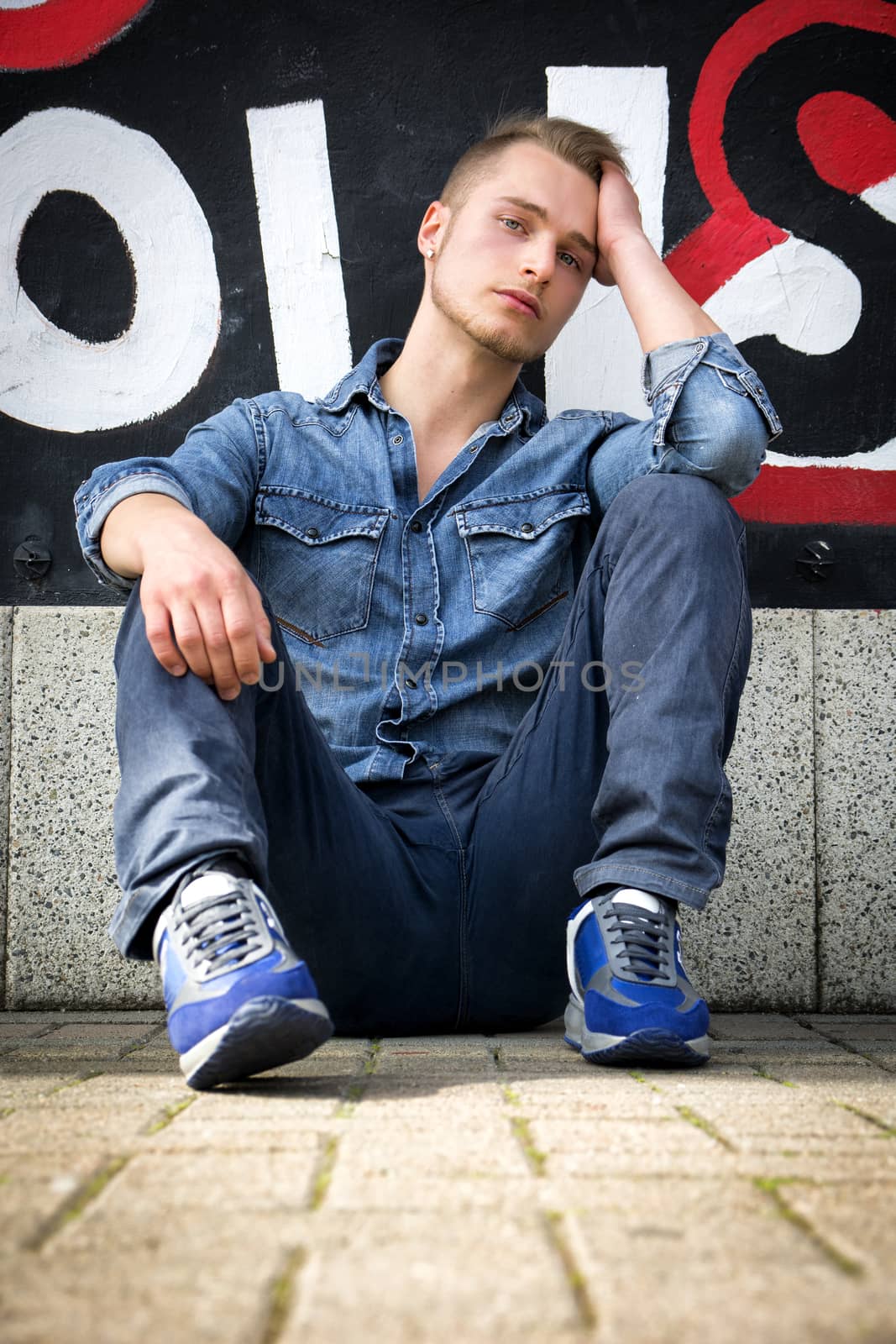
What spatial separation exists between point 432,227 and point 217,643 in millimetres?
1678

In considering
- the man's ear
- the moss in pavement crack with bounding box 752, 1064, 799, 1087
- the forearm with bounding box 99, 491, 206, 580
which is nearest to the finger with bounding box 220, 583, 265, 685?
the forearm with bounding box 99, 491, 206, 580

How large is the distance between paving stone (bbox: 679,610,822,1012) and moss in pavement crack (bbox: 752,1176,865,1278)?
5.73ft

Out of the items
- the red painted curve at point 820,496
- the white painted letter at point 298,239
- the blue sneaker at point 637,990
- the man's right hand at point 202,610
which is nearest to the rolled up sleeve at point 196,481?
the man's right hand at point 202,610

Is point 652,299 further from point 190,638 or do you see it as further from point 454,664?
point 190,638

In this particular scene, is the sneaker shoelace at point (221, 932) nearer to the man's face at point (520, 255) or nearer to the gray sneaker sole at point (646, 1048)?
the gray sneaker sole at point (646, 1048)

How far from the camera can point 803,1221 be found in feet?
2.86

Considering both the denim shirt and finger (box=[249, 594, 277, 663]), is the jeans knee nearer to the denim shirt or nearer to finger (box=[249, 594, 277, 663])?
the denim shirt

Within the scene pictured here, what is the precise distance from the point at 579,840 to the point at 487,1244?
1.15 metres

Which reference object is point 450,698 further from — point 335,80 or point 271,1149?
point 335,80

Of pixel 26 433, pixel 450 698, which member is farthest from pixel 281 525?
pixel 26 433

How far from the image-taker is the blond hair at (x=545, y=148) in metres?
2.61

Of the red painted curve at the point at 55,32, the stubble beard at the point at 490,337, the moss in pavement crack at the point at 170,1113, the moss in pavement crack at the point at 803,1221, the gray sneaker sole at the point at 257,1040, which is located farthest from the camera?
the red painted curve at the point at 55,32

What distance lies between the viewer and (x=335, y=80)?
3.02m

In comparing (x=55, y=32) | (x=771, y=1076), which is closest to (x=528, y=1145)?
(x=771, y=1076)
